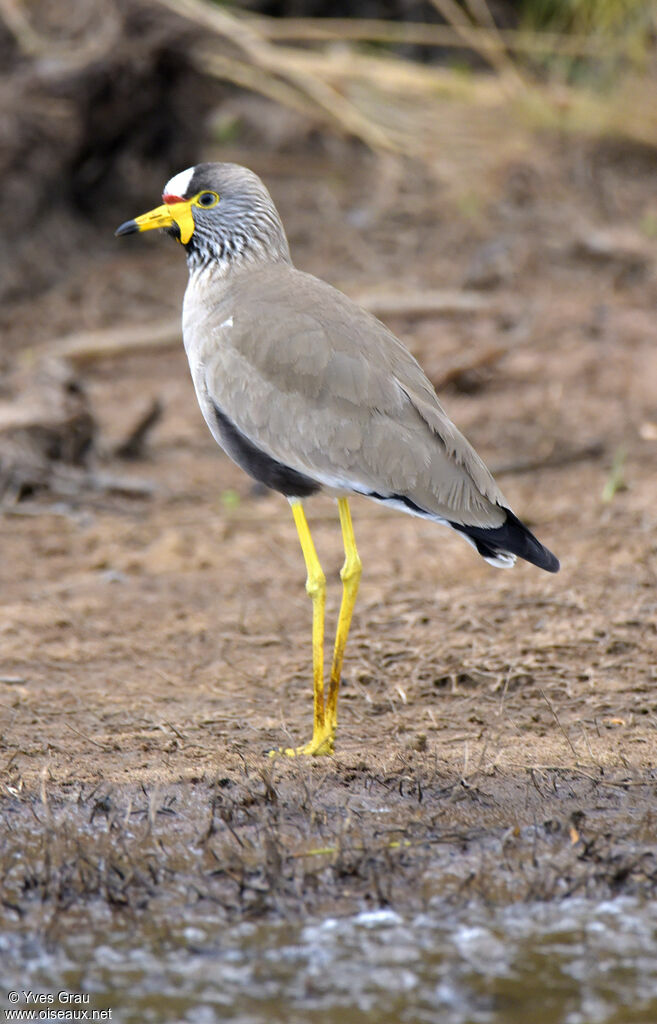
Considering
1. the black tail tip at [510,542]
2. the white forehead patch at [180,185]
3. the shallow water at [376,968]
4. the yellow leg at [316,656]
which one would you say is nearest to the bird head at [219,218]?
the white forehead patch at [180,185]

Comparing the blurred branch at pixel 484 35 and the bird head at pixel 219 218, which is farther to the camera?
the blurred branch at pixel 484 35

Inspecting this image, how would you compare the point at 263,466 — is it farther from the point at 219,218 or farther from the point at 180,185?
the point at 180,185

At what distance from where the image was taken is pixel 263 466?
434cm

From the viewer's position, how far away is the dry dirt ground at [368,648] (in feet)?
12.0

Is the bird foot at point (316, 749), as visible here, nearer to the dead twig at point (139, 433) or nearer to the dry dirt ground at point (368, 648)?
the dry dirt ground at point (368, 648)

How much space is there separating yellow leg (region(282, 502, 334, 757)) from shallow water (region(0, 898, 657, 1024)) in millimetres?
881

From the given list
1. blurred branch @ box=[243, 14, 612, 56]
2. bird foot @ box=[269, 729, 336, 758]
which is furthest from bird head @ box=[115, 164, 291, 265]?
blurred branch @ box=[243, 14, 612, 56]

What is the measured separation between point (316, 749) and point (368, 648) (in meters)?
1.03

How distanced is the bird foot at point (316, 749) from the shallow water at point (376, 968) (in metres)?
0.85

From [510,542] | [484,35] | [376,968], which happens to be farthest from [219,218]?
[484,35]

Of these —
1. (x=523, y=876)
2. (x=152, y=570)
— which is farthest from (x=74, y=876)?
(x=152, y=570)

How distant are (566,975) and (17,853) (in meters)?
1.56

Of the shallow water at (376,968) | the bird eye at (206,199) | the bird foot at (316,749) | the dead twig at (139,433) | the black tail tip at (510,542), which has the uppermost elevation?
the bird eye at (206,199)

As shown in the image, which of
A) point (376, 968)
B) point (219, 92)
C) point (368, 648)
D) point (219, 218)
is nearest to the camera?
point (376, 968)
